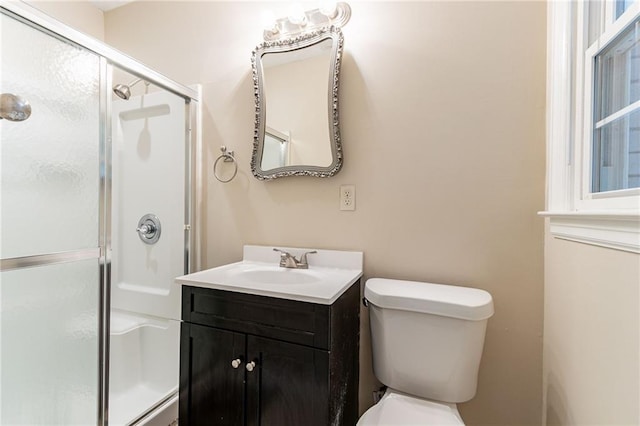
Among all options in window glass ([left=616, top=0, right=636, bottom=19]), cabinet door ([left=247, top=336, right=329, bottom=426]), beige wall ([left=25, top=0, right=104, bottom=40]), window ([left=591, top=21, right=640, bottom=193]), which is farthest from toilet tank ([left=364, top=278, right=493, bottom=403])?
beige wall ([left=25, top=0, right=104, bottom=40])

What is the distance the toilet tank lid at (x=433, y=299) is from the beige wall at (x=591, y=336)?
0.23 m

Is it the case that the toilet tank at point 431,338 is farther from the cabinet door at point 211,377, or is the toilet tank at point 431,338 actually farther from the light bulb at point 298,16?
the light bulb at point 298,16

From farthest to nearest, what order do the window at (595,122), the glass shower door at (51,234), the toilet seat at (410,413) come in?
the glass shower door at (51,234) < the toilet seat at (410,413) < the window at (595,122)

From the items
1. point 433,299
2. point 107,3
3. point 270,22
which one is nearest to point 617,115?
point 433,299

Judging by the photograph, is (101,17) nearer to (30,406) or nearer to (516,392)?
(30,406)

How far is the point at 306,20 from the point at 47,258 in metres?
1.56

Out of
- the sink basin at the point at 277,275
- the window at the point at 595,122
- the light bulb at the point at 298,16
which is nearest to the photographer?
the window at the point at 595,122

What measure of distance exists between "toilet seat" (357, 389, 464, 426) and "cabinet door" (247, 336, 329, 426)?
0.56ft

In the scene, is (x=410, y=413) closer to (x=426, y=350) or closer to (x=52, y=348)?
(x=426, y=350)

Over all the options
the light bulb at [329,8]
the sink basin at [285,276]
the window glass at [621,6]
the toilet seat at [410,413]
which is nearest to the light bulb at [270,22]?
the light bulb at [329,8]

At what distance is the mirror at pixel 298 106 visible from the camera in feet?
4.45

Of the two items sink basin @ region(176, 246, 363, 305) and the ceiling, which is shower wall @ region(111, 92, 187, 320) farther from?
the ceiling

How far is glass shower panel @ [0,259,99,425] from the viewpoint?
1.21m

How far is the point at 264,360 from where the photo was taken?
3.31 ft
